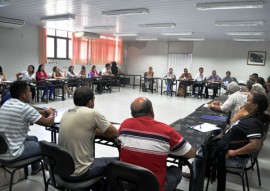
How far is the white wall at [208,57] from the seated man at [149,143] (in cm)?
1091

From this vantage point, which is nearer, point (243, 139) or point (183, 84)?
point (243, 139)

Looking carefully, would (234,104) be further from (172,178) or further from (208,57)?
(208,57)

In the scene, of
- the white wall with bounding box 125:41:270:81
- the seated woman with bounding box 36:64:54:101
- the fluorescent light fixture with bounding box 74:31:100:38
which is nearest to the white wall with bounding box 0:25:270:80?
the white wall with bounding box 125:41:270:81

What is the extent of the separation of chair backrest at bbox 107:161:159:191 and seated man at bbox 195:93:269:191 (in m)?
1.08

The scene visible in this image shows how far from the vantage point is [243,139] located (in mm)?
2252

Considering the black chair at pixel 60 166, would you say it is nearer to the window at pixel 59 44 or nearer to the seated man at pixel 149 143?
the seated man at pixel 149 143

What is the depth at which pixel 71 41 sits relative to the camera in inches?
412

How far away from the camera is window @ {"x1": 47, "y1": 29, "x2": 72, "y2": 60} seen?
31.9 feet

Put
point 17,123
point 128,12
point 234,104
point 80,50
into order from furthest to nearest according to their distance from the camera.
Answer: point 80,50, point 128,12, point 234,104, point 17,123

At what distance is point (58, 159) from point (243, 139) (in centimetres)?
165

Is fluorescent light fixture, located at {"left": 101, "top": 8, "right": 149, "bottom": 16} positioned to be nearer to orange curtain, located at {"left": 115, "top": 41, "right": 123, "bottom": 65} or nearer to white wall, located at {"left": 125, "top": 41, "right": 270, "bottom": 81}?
white wall, located at {"left": 125, "top": 41, "right": 270, "bottom": 81}

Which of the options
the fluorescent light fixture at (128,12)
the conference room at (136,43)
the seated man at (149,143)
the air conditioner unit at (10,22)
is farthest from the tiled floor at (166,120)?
the air conditioner unit at (10,22)

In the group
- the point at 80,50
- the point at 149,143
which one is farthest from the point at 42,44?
the point at 149,143

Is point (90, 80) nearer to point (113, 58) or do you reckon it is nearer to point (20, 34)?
point (20, 34)
